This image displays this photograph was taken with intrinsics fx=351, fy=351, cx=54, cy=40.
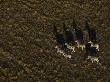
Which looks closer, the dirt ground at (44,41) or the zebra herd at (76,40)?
the dirt ground at (44,41)

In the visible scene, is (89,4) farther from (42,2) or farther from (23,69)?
(23,69)

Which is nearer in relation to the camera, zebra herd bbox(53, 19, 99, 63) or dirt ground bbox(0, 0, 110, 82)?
dirt ground bbox(0, 0, 110, 82)

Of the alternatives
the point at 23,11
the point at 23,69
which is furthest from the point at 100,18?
the point at 23,69
